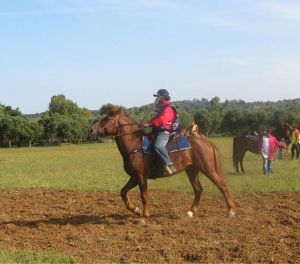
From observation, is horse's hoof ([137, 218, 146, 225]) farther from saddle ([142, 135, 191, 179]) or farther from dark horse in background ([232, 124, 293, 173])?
dark horse in background ([232, 124, 293, 173])

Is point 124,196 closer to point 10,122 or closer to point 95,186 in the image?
point 95,186

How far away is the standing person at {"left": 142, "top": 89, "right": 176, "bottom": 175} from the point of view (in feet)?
34.9

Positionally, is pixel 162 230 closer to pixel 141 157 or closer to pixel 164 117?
pixel 141 157

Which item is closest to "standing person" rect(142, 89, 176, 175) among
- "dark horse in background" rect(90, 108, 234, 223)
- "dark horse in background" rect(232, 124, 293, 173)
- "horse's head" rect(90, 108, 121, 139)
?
"dark horse in background" rect(90, 108, 234, 223)

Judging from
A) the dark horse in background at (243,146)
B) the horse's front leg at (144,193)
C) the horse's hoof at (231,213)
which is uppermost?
the dark horse in background at (243,146)

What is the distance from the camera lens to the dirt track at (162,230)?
24.6 ft

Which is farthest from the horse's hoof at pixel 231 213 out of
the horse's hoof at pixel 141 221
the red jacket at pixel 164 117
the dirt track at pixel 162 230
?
the red jacket at pixel 164 117

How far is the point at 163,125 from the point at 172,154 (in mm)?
762

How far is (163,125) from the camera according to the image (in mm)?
10703

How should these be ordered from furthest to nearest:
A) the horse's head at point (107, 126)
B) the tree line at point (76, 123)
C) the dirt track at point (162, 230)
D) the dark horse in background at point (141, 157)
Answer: the tree line at point (76, 123) → the horse's head at point (107, 126) → the dark horse in background at point (141, 157) → the dirt track at point (162, 230)

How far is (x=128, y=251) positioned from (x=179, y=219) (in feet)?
9.51

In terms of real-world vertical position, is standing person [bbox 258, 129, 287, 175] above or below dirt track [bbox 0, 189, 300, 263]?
above

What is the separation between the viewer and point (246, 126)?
344 ft

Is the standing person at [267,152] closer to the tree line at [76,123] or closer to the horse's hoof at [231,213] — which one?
the horse's hoof at [231,213]
